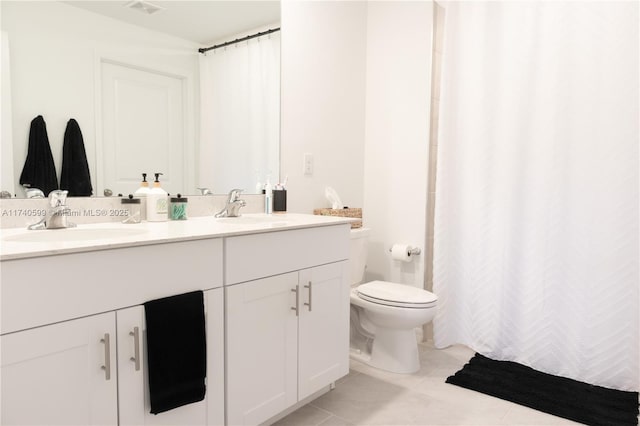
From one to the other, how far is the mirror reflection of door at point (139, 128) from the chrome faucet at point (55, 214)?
0.19m

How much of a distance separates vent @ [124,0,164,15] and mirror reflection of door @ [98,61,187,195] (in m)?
0.24

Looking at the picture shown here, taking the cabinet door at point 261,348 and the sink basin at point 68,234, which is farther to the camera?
the cabinet door at point 261,348

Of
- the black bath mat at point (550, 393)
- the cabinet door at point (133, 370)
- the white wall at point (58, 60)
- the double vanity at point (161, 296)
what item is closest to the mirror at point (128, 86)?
the white wall at point (58, 60)

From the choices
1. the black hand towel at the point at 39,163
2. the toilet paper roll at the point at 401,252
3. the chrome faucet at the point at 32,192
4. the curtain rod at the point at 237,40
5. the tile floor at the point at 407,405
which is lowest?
the tile floor at the point at 407,405

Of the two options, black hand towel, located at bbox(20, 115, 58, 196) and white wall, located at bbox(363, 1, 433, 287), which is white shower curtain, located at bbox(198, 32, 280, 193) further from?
white wall, located at bbox(363, 1, 433, 287)

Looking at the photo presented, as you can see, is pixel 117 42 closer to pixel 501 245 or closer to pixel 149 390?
pixel 149 390

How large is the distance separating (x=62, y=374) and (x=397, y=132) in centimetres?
222

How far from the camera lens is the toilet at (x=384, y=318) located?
2216mm

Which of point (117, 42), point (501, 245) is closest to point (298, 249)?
point (117, 42)

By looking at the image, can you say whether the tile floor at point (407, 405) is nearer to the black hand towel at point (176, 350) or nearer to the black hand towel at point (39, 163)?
the black hand towel at point (176, 350)

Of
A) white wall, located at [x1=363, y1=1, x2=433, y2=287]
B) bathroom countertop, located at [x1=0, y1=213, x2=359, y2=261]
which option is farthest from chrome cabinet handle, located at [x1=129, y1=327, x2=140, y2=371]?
white wall, located at [x1=363, y1=1, x2=433, y2=287]

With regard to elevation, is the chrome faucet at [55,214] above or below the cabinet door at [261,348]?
above

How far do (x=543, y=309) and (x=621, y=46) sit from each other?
1306 millimetres

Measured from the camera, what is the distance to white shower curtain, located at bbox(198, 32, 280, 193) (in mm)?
2035
